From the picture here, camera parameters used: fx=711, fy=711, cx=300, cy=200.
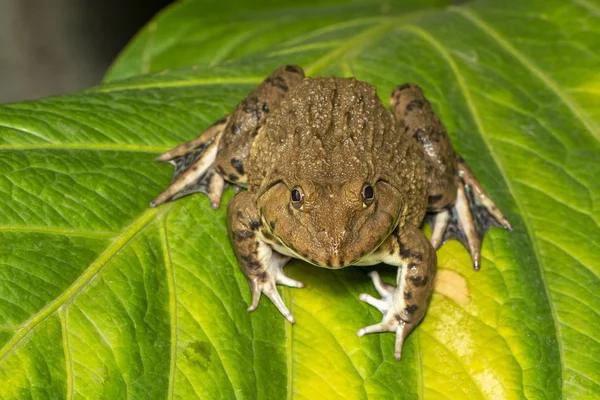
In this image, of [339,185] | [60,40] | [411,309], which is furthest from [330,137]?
[60,40]

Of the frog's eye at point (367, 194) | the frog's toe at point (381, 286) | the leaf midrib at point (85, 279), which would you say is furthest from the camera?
the frog's toe at point (381, 286)

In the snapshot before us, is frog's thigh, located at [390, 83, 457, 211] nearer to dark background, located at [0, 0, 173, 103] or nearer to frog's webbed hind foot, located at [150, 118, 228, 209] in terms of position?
frog's webbed hind foot, located at [150, 118, 228, 209]

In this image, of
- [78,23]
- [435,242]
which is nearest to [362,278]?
[435,242]

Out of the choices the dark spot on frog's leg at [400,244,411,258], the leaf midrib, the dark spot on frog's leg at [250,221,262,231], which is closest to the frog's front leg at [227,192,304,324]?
the dark spot on frog's leg at [250,221,262,231]

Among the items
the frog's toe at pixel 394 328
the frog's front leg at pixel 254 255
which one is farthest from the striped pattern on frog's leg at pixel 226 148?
the frog's toe at pixel 394 328

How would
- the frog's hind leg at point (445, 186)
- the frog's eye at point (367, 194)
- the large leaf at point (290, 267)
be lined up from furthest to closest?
the frog's hind leg at point (445, 186) < the frog's eye at point (367, 194) < the large leaf at point (290, 267)

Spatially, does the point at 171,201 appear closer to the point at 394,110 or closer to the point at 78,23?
the point at 394,110

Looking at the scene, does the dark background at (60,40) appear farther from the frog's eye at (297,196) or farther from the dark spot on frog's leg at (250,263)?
the frog's eye at (297,196)

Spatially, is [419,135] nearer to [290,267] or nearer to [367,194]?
[367,194]
